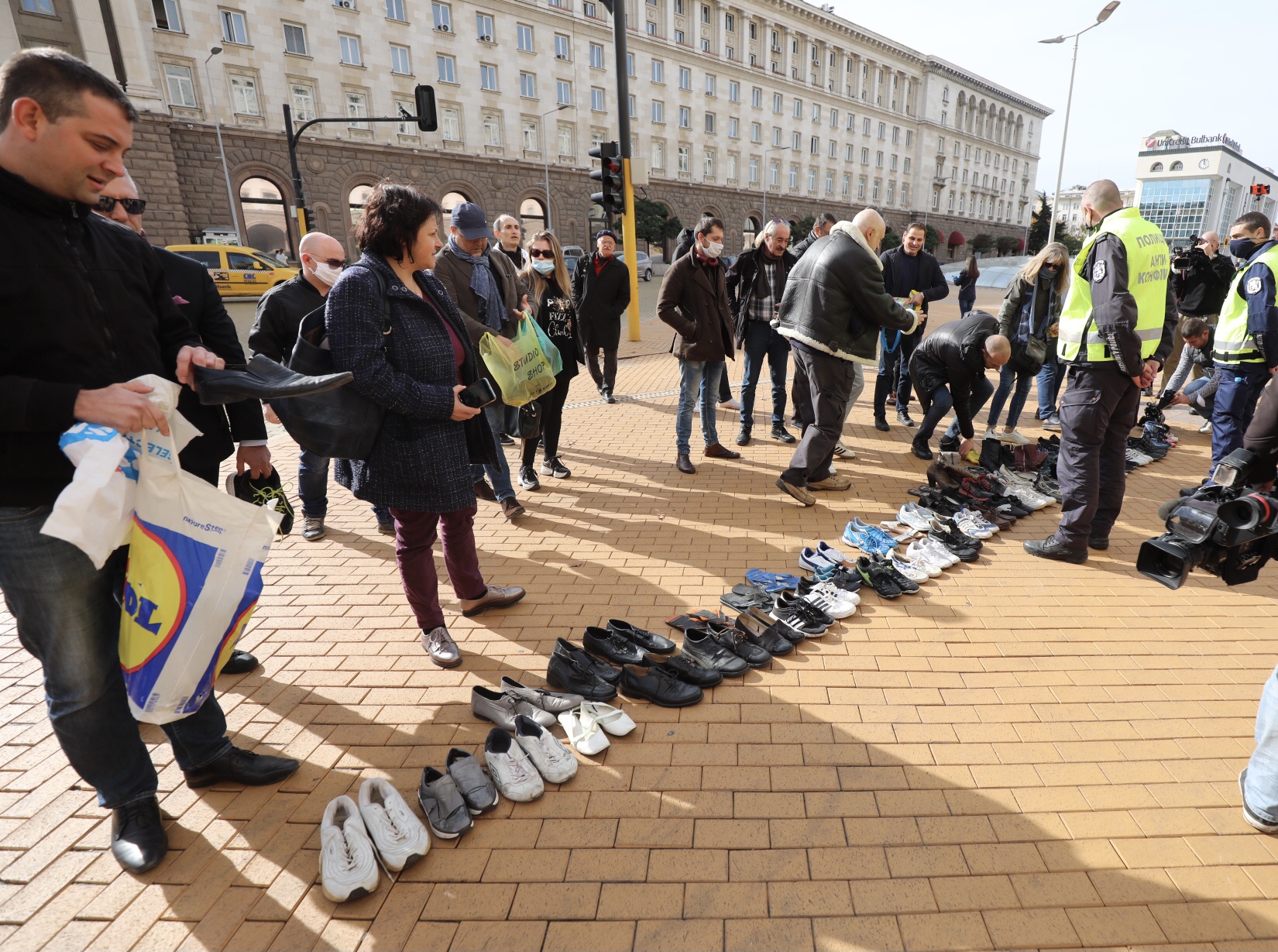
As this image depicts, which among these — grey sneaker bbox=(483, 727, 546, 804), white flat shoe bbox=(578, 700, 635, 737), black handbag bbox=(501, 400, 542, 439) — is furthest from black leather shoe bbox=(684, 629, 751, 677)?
black handbag bbox=(501, 400, 542, 439)

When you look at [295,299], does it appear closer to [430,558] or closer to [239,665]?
[430,558]

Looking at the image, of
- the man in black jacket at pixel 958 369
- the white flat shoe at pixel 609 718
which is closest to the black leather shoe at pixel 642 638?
the white flat shoe at pixel 609 718

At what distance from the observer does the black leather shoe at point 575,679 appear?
3.06 metres

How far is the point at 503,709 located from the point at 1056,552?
12.6 feet

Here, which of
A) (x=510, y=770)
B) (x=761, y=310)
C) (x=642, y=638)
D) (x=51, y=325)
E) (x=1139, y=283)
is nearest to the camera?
(x=51, y=325)

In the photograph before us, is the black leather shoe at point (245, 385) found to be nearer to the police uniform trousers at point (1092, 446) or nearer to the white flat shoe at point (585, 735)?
the white flat shoe at point (585, 735)

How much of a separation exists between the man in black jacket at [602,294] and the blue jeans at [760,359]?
1.96 metres

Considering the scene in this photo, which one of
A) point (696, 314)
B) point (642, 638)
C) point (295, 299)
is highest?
point (295, 299)

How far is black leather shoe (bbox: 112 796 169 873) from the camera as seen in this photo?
2205 mm

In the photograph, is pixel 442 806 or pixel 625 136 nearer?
pixel 442 806

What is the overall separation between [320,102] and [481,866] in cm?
4016

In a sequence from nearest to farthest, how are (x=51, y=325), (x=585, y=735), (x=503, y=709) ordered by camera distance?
(x=51, y=325) < (x=585, y=735) < (x=503, y=709)

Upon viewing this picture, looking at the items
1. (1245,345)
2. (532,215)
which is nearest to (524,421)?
(1245,345)

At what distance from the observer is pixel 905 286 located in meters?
7.61
